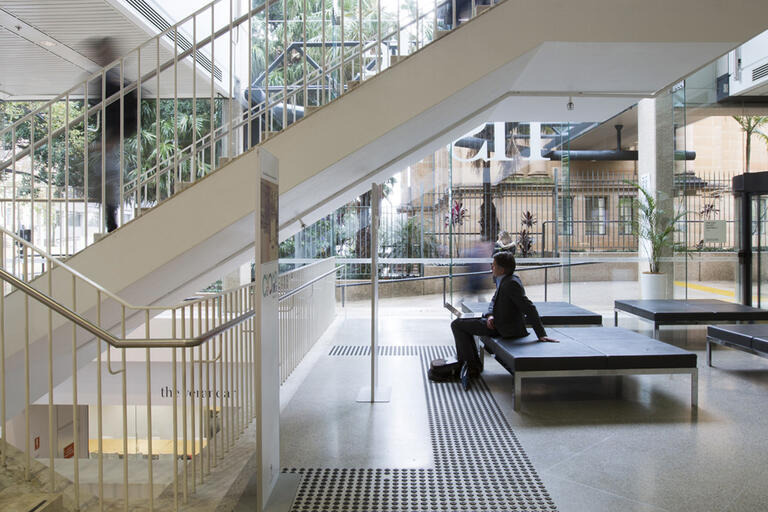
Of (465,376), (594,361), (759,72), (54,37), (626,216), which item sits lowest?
(465,376)

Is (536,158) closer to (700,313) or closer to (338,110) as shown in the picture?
(700,313)

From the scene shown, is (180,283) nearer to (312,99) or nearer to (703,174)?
(312,99)

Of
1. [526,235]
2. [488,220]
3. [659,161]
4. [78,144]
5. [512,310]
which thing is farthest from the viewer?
[659,161]

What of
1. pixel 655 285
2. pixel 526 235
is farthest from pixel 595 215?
pixel 526 235

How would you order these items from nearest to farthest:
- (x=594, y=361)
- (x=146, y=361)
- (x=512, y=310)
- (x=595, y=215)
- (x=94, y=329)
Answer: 1. (x=94, y=329)
2. (x=146, y=361)
3. (x=594, y=361)
4. (x=512, y=310)
5. (x=595, y=215)

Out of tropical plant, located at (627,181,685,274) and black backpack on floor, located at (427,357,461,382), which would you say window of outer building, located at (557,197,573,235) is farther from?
black backpack on floor, located at (427,357,461,382)

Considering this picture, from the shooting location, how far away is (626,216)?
10359 mm

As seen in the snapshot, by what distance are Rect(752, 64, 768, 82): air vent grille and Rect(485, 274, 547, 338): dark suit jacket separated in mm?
6579

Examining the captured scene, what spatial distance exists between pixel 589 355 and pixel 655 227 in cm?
588

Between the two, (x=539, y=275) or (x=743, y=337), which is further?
(x=539, y=275)

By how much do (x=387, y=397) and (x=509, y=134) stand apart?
5690 mm

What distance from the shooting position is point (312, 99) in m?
9.12

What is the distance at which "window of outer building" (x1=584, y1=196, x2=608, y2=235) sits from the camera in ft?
34.8

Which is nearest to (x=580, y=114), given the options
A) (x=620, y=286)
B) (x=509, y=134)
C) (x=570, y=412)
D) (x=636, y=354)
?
(x=509, y=134)
